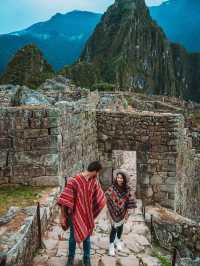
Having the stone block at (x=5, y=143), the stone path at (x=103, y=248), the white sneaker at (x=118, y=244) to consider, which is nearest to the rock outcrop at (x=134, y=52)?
the stone block at (x=5, y=143)

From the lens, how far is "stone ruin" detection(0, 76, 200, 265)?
6895 mm

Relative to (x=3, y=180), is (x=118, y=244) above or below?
below

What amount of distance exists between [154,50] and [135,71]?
1086 inches

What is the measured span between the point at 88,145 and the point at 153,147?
140cm

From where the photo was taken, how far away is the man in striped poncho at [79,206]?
5.04 meters

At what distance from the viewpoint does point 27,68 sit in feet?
211

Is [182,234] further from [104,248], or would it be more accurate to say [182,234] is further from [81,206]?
[81,206]

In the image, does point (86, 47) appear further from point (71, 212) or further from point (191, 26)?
point (71, 212)

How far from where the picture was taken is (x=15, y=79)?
59812 mm

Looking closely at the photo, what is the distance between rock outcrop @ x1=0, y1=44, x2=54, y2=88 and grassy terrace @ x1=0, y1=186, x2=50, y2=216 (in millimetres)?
47879

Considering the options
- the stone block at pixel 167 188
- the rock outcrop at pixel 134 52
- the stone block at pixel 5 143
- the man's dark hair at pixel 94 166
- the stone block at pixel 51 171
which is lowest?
the stone block at pixel 167 188

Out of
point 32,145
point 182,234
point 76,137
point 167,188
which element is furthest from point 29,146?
point 167,188

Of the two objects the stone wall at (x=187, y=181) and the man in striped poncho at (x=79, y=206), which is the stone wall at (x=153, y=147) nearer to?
the stone wall at (x=187, y=181)

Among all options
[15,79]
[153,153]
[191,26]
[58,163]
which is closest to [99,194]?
[58,163]
